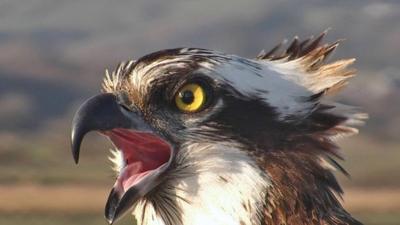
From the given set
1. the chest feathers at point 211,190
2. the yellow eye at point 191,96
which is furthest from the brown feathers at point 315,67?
the chest feathers at point 211,190

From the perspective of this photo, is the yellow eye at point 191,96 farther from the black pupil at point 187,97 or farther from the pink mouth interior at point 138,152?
the pink mouth interior at point 138,152

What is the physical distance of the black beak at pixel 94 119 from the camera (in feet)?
24.5

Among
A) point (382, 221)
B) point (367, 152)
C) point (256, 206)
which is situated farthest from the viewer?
point (367, 152)

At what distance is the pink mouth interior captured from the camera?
7598 millimetres

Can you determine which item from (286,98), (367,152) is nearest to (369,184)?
(367,152)

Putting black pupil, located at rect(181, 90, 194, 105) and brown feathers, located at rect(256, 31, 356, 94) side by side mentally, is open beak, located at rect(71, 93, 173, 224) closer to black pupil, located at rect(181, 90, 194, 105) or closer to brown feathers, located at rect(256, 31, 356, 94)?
black pupil, located at rect(181, 90, 194, 105)

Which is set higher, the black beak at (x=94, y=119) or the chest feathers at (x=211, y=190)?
the black beak at (x=94, y=119)

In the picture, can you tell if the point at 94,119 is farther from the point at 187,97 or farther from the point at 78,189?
the point at 78,189

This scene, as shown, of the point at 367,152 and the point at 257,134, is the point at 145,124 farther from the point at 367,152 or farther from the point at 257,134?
the point at 367,152

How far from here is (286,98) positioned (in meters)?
7.73

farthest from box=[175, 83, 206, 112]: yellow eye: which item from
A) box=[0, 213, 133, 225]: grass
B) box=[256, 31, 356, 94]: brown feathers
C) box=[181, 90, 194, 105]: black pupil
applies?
box=[0, 213, 133, 225]: grass

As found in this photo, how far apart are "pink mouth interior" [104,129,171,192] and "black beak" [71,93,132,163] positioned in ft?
0.25

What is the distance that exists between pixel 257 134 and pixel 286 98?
355mm

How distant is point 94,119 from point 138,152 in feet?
1.31
